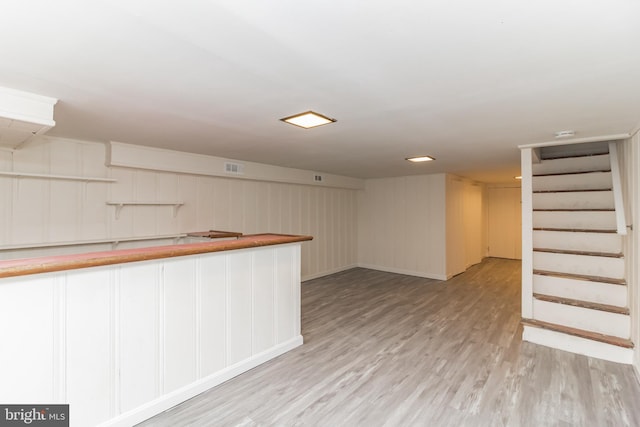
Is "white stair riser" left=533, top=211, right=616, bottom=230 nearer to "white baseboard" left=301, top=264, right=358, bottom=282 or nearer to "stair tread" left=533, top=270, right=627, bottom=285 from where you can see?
"stair tread" left=533, top=270, right=627, bottom=285

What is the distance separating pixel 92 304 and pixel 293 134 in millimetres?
2183

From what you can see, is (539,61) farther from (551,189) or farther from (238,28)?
(551,189)

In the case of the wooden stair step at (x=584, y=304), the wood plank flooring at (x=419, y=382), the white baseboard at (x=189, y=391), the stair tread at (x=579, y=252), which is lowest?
the wood plank flooring at (x=419, y=382)

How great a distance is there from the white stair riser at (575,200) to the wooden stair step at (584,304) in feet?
3.54

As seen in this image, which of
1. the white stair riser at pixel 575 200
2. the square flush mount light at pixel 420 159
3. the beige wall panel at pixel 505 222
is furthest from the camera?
the beige wall panel at pixel 505 222

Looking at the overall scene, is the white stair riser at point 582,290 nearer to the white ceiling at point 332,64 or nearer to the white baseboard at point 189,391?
the white ceiling at point 332,64

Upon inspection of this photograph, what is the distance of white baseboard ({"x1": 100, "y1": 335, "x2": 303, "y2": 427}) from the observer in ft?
6.27

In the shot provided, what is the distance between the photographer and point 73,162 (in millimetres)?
3256

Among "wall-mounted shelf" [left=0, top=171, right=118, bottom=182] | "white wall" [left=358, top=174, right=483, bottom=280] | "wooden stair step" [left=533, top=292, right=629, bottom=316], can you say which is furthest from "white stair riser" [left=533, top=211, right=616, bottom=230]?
"wall-mounted shelf" [left=0, top=171, right=118, bottom=182]

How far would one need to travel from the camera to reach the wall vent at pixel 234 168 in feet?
14.8

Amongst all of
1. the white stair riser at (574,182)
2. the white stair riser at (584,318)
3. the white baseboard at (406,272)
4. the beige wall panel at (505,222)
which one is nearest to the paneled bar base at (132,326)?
the white stair riser at (584,318)

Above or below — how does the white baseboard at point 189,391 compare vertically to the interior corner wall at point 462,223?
below

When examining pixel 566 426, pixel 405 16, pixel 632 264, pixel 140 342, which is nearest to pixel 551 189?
pixel 632 264

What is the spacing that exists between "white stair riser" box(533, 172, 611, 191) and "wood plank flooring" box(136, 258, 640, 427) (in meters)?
1.76
